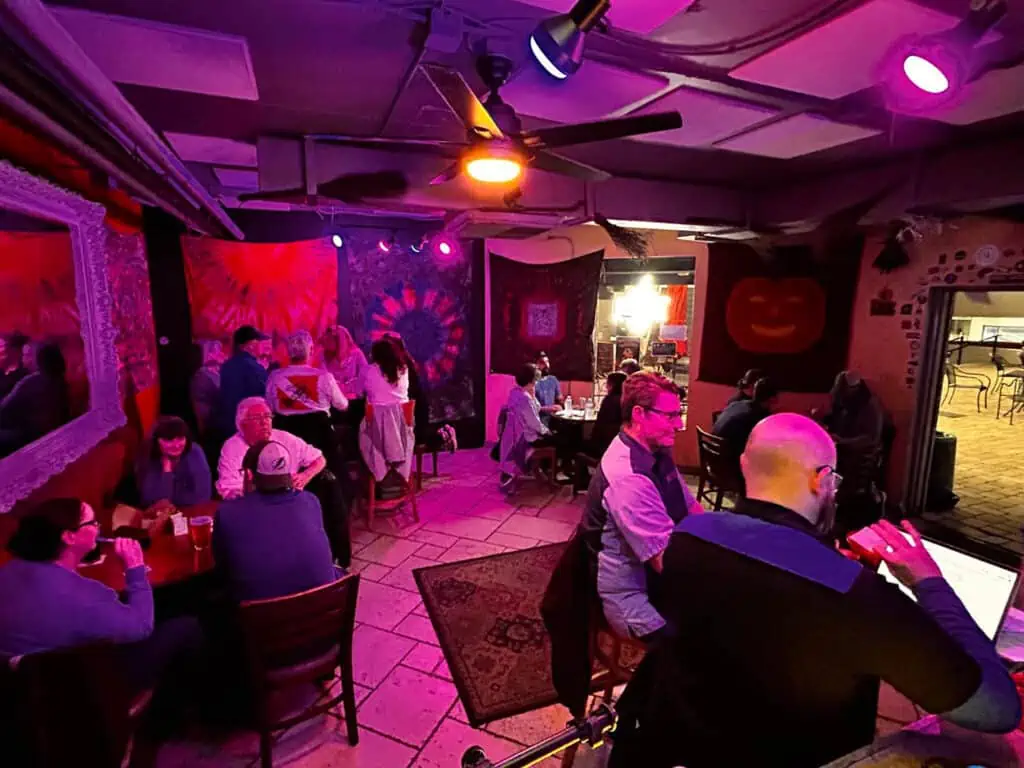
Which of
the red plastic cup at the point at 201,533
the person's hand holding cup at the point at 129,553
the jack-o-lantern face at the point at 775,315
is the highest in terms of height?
the jack-o-lantern face at the point at 775,315

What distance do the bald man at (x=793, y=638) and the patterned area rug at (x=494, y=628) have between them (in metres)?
1.55

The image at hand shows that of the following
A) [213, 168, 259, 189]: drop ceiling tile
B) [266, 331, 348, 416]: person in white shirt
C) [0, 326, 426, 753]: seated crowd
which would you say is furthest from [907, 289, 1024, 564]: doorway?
[213, 168, 259, 189]: drop ceiling tile

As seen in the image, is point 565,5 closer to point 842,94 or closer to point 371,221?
point 842,94

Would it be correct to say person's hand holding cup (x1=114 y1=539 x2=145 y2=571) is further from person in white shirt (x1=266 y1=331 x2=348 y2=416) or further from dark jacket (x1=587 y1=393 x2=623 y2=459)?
dark jacket (x1=587 y1=393 x2=623 y2=459)

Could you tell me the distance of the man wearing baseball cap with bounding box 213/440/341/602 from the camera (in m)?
2.29

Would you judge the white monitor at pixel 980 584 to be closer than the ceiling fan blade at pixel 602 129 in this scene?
Yes

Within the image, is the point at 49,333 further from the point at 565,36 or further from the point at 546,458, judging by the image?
the point at 546,458

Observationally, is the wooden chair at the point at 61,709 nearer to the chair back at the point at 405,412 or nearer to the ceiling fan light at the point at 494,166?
the ceiling fan light at the point at 494,166

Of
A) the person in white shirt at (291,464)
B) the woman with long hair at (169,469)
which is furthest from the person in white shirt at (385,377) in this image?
the woman with long hair at (169,469)

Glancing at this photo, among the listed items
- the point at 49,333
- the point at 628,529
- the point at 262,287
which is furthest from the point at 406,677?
the point at 262,287

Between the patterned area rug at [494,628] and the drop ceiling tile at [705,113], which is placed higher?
the drop ceiling tile at [705,113]

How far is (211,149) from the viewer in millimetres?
3805

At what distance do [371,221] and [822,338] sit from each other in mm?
5009

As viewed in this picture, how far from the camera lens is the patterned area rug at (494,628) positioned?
2914mm
